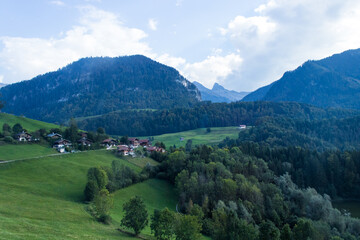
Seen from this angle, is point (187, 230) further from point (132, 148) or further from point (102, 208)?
point (132, 148)

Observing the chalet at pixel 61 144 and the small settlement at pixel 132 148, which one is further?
the small settlement at pixel 132 148

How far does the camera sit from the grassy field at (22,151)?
253 ft

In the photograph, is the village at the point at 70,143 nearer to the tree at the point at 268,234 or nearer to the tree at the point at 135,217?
the tree at the point at 135,217

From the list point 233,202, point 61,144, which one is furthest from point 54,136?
point 233,202

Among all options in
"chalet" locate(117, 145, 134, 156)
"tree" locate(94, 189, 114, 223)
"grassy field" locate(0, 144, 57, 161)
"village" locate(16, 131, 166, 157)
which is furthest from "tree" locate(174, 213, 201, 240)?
"village" locate(16, 131, 166, 157)

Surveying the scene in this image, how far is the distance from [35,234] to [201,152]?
236ft

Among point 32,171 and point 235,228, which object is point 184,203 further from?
point 32,171

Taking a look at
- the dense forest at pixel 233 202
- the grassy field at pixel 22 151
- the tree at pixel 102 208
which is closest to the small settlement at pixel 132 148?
the dense forest at pixel 233 202

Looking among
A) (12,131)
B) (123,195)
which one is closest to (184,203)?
(123,195)

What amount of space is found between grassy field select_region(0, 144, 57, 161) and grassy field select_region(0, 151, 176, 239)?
829cm

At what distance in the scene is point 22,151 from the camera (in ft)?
275

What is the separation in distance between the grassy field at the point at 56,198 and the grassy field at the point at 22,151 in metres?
8.29

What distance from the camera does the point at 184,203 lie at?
67562 mm

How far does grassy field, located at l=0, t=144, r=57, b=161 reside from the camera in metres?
77.0
